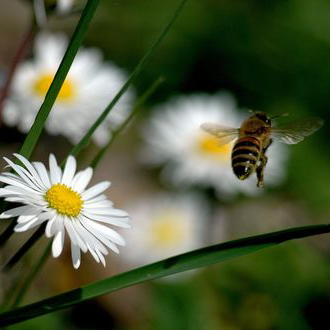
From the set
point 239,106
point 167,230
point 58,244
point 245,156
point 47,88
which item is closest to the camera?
point 58,244

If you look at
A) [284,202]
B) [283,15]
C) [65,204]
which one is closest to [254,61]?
[283,15]

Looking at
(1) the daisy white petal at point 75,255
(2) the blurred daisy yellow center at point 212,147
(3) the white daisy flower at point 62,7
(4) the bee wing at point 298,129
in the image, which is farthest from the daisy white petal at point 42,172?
(2) the blurred daisy yellow center at point 212,147

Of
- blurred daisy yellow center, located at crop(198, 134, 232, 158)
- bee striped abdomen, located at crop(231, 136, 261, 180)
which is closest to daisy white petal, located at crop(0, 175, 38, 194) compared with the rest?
bee striped abdomen, located at crop(231, 136, 261, 180)

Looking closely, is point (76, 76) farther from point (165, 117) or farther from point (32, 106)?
point (165, 117)

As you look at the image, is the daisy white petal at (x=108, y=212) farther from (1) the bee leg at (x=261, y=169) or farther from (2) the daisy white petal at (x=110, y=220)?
(1) the bee leg at (x=261, y=169)

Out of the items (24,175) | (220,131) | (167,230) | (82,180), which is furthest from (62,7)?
(167,230)

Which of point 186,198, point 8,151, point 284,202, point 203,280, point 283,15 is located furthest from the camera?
point 283,15

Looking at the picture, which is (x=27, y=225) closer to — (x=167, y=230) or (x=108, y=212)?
(x=108, y=212)
